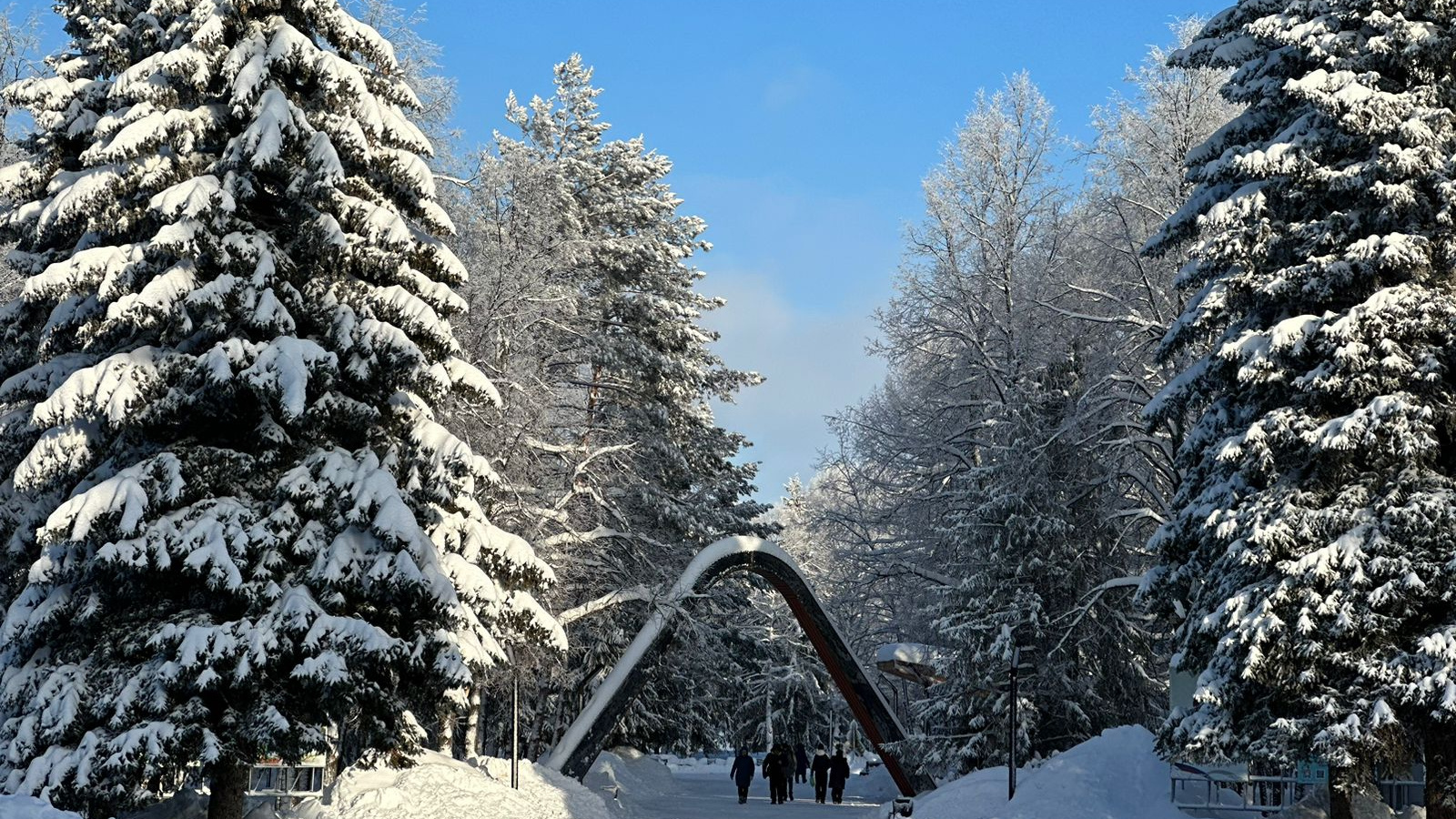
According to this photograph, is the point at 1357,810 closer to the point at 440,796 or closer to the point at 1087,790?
the point at 1087,790

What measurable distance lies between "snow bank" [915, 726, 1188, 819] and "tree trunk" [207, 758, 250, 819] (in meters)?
10.3

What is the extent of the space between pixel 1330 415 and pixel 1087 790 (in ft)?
→ 22.4

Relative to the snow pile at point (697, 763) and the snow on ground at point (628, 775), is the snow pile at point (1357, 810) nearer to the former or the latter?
the snow on ground at point (628, 775)

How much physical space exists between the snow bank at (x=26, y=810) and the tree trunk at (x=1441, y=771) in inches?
508

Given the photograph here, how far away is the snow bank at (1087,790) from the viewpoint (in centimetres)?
1973

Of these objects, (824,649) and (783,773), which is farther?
(783,773)

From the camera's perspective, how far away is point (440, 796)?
59.3ft

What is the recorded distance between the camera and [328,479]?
14.9m

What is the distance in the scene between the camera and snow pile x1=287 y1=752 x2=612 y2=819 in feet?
56.2

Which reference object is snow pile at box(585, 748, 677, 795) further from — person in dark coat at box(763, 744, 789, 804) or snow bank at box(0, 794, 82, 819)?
snow bank at box(0, 794, 82, 819)

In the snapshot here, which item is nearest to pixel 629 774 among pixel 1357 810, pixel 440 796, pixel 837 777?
pixel 837 777

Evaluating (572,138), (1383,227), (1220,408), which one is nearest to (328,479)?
(1220,408)

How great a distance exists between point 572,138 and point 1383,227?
2073cm

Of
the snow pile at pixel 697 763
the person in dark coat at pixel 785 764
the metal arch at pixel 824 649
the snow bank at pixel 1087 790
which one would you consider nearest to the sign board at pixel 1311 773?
the snow bank at pixel 1087 790
